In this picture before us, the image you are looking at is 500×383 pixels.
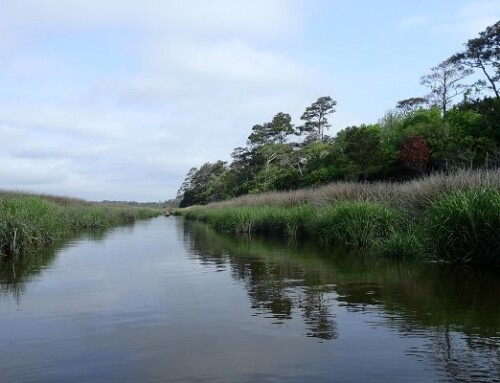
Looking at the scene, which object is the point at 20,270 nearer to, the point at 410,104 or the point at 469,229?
the point at 469,229

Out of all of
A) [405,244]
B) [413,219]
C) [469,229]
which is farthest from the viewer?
[413,219]

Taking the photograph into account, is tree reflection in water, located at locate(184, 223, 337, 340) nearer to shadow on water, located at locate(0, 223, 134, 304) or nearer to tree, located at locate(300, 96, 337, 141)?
shadow on water, located at locate(0, 223, 134, 304)

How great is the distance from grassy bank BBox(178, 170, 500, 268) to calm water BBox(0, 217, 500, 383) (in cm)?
68

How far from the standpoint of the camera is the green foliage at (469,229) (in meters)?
9.81

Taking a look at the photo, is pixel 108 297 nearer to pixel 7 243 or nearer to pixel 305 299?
pixel 305 299

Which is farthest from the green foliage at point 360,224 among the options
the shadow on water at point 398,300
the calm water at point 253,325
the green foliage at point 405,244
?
the calm water at point 253,325

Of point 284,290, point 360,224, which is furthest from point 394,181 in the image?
point 284,290

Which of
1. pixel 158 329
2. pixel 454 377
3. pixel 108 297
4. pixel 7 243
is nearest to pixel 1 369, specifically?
pixel 158 329

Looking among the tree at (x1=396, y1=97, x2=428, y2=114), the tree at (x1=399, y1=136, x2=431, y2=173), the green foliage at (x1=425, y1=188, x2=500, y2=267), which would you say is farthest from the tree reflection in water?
the tree at (x1=396, y1=97, x2=428, y2=114)

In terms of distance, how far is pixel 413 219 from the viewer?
14094 millimetres

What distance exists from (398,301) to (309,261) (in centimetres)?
Answer: 520

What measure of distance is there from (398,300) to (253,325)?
2449 millimetres

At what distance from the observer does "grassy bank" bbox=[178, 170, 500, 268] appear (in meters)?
10.0

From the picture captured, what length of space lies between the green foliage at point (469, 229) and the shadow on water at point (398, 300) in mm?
428
